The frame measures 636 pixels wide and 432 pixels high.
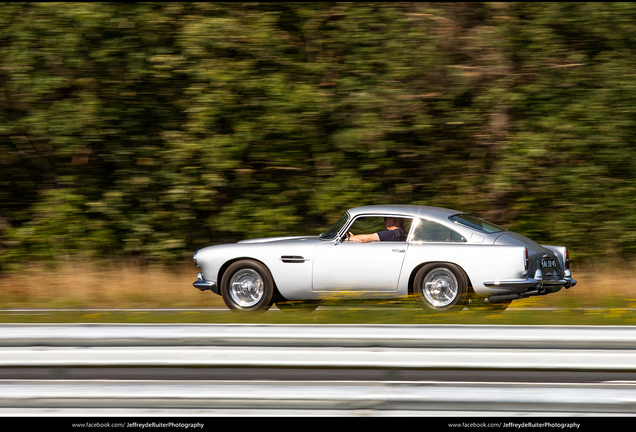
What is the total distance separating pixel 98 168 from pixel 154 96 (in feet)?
5.84

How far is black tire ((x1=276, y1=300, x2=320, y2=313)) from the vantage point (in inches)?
320

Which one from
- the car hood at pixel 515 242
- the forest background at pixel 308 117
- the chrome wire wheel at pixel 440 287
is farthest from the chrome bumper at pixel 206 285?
the forest background at pixel 308 117

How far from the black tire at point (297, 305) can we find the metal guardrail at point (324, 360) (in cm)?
363

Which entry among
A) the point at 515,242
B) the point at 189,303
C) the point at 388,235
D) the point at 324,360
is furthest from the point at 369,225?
the point at 324,360

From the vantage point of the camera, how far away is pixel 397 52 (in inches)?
484

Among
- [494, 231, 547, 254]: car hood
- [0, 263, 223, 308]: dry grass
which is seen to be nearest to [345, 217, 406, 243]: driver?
[494, 231, 547, 254]: car hood

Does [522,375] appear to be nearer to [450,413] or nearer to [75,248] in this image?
[450,413]

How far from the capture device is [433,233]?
303 inches

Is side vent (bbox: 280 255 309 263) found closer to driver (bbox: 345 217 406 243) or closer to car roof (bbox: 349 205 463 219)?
driver (bbox: 345 217 406 243)

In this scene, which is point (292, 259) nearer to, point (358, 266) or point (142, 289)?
point (358, 266)

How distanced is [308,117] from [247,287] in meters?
5.35

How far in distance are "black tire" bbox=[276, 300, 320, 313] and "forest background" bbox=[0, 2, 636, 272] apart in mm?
4604

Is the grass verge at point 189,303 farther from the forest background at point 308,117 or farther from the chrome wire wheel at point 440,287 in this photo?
the forest background at point 308,117
